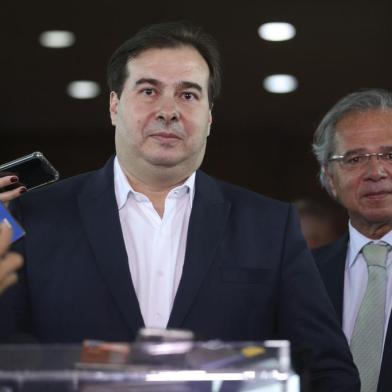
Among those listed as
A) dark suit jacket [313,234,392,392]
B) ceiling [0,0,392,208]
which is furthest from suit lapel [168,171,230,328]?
ceiling [0,0,392,208]

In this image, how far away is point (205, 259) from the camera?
224 centimetres

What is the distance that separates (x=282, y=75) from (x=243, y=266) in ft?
12.9

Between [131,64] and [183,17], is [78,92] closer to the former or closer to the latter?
[183,17]

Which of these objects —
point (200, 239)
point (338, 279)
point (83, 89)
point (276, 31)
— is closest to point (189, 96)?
point (200, 239)

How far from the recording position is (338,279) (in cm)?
300

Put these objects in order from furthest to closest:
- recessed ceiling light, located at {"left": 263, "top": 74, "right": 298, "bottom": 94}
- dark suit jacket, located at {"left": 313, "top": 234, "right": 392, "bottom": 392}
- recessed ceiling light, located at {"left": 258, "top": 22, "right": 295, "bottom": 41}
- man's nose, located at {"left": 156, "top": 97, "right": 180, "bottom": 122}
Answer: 1. recessed ceiling light, located at {"left": 263, "top": 74, "right": 298, "bottom": 94}
2. recessed ceiling light, located at {"left": 258, "top": 22, "right": 295, "bottom": 41}
3. dark suit jacket, located at {"left": 313, "top": 234, "right": 392, "bottom": 392}
4. man's nose, located at {"left": 156, "top": 97, "right": 180, "bottom": 122}

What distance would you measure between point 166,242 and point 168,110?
28 cm

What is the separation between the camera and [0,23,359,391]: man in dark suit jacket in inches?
86.4

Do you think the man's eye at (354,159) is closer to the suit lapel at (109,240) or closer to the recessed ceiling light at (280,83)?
the suit lapel at (109,240)

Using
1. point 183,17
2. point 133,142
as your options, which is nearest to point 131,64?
point 133,142

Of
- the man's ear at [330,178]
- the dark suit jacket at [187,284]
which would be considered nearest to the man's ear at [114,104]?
the dark suit jacket at [187,284]

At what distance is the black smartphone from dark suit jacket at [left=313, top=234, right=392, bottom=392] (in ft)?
3.32

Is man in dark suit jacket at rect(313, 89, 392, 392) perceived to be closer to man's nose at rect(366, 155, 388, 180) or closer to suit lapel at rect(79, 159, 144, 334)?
man's nose at rect(366, 155, 388, 180)

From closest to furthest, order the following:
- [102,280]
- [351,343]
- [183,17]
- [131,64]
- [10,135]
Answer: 1. [102,280]
2. [131,64]
3. [351,343]
4. [183,17]
5. [10,135]
